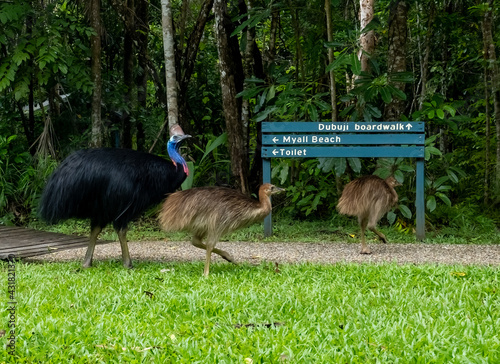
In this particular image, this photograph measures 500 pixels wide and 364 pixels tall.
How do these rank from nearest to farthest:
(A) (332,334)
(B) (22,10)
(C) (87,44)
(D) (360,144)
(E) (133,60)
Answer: (A) (332,334) → (D) (360,144) → (B) (22,10) → (C) (87,44) → (E) (133,60)

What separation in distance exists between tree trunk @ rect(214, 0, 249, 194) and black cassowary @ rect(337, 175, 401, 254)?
10.1ft

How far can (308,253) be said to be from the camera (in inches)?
299

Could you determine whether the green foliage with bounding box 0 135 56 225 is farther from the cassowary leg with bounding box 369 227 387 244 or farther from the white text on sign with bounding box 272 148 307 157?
the cassowary leg with bounding box 369 227 387 244

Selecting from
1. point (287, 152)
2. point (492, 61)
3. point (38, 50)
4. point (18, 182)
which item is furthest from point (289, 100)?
point (18, 182)

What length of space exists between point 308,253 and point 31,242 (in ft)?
10.0

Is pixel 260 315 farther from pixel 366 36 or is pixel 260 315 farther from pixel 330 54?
pixel 330 54

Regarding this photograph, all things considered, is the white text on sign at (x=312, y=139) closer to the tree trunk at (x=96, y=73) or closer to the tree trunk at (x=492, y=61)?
the tree trunk at (x=492, y=61)

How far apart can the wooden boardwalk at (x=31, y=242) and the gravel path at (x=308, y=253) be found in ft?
0.48

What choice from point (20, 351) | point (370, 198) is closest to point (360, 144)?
point (370, 198)

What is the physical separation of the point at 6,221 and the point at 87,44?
10.7ft

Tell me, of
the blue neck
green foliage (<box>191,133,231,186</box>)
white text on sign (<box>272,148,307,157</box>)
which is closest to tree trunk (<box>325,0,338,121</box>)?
white text on sign (<box>272,148,307,157</box>)

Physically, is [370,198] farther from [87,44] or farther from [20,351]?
[87,44]

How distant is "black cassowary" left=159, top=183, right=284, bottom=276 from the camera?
5941mm

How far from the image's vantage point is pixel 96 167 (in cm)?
645
